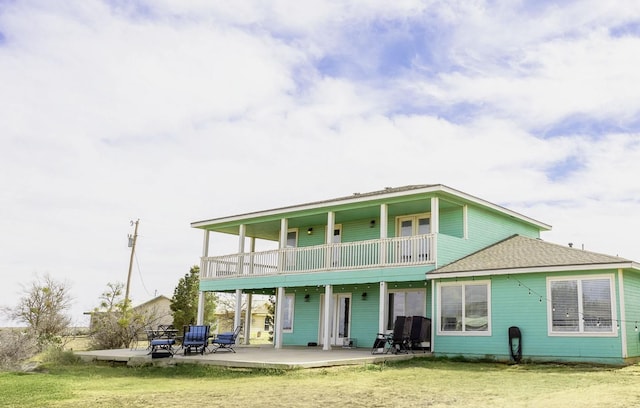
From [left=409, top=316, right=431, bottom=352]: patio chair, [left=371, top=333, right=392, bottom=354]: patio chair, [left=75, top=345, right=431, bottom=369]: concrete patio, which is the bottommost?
[left=75, top=345, right=431, bottom=369]: concrete patio

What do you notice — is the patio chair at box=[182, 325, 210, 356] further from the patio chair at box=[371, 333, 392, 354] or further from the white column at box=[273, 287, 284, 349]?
the patio chair at box=[371, 333, 392, 354]

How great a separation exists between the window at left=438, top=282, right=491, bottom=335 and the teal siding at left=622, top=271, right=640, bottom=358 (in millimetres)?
3402

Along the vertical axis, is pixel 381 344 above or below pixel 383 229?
below

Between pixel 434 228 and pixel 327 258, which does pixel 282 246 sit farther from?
pixel 434 228

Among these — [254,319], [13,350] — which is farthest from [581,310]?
[254,319]

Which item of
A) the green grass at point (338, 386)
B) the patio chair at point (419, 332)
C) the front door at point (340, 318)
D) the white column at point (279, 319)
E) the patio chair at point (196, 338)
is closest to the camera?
the green grass at point (338, 386)

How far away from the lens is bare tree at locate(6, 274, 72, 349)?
94.3 ft

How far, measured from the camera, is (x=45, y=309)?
95.5ft

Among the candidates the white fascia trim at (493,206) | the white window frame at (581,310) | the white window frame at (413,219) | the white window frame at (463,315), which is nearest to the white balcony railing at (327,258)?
the white window frame at (463,315)

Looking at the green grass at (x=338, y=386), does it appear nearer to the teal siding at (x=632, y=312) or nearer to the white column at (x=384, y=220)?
the teal siding at (x=632, y=312)

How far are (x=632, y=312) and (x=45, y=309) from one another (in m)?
24.1

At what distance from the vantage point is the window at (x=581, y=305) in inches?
613

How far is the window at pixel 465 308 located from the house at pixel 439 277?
0.09 ft

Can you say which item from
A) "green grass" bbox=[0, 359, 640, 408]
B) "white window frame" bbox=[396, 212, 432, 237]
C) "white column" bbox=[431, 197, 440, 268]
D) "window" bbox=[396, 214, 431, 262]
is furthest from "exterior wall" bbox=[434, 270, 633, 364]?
"white window frame" bbox=[396, 212, 432, 237]
